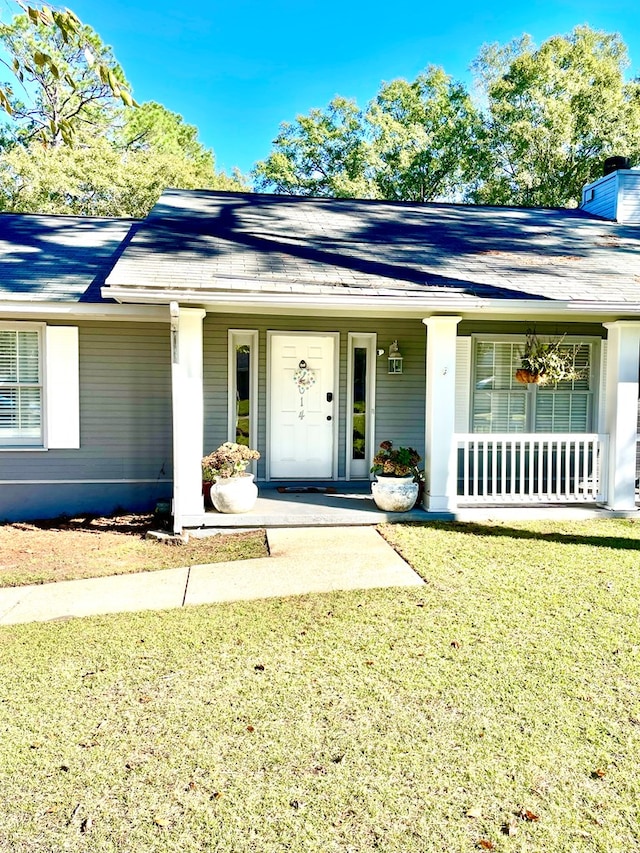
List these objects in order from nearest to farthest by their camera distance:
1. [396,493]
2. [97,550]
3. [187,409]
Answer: [97,550] < [187,409] < [396,493]

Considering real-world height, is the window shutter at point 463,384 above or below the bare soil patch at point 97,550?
above

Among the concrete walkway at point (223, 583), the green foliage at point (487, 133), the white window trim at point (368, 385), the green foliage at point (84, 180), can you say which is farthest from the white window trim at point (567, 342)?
the green foliage at point (487, 133)

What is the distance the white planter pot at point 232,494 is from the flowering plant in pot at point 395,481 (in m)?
1.48

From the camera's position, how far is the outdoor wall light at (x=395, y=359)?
29.4ft

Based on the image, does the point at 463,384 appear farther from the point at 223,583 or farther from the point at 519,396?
the point at 223,583

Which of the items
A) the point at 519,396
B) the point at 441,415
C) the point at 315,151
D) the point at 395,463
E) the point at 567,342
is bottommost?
the point at 395,463

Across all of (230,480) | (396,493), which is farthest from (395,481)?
(230,480)

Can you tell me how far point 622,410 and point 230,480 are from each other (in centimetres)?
463

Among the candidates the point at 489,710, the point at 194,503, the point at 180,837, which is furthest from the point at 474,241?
the point at 180,837

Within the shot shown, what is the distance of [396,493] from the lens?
7305 millimetres

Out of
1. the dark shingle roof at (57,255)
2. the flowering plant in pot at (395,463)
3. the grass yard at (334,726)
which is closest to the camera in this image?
the grass yard at (334,726)

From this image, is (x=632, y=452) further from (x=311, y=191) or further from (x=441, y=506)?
(x=311, y=191)

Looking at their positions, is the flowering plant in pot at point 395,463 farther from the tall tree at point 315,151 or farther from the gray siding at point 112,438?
the tall tree at point 315,151

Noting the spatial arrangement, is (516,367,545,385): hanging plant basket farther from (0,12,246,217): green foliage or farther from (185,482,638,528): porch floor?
(0,12,246,217): green foliage
